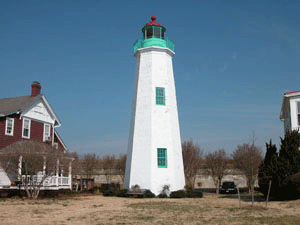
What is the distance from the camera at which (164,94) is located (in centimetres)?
2628

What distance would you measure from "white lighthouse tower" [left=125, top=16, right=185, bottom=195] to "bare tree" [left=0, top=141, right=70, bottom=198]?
6170mm

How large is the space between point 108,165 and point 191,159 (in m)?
14.6

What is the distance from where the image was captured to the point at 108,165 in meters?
48.0

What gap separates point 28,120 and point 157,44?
12006mm

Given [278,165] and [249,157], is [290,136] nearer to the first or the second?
[278,165]

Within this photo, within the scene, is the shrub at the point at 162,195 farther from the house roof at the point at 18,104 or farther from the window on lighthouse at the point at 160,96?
the house roof at the point at 18,104

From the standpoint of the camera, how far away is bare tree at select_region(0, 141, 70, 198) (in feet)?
69.7

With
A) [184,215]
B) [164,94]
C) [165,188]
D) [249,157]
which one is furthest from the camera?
[249,157]

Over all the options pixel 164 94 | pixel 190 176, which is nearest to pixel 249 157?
pixel 190 176

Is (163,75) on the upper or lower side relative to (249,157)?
upper

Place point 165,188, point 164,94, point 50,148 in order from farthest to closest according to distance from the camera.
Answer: point 164,94
point 165,188
point 50,148

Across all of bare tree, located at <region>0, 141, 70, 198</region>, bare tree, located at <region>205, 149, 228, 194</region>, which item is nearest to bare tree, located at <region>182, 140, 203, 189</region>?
bare tree, located at <region>205, 149, 228, 194</region>

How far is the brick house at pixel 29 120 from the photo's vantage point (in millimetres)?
24812

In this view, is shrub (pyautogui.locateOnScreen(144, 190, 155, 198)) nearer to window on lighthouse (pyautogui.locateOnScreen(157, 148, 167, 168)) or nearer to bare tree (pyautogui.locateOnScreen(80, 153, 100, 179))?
window on lighthouse (pyautogui.locateOnScreen(157, 148, 167, 168))
